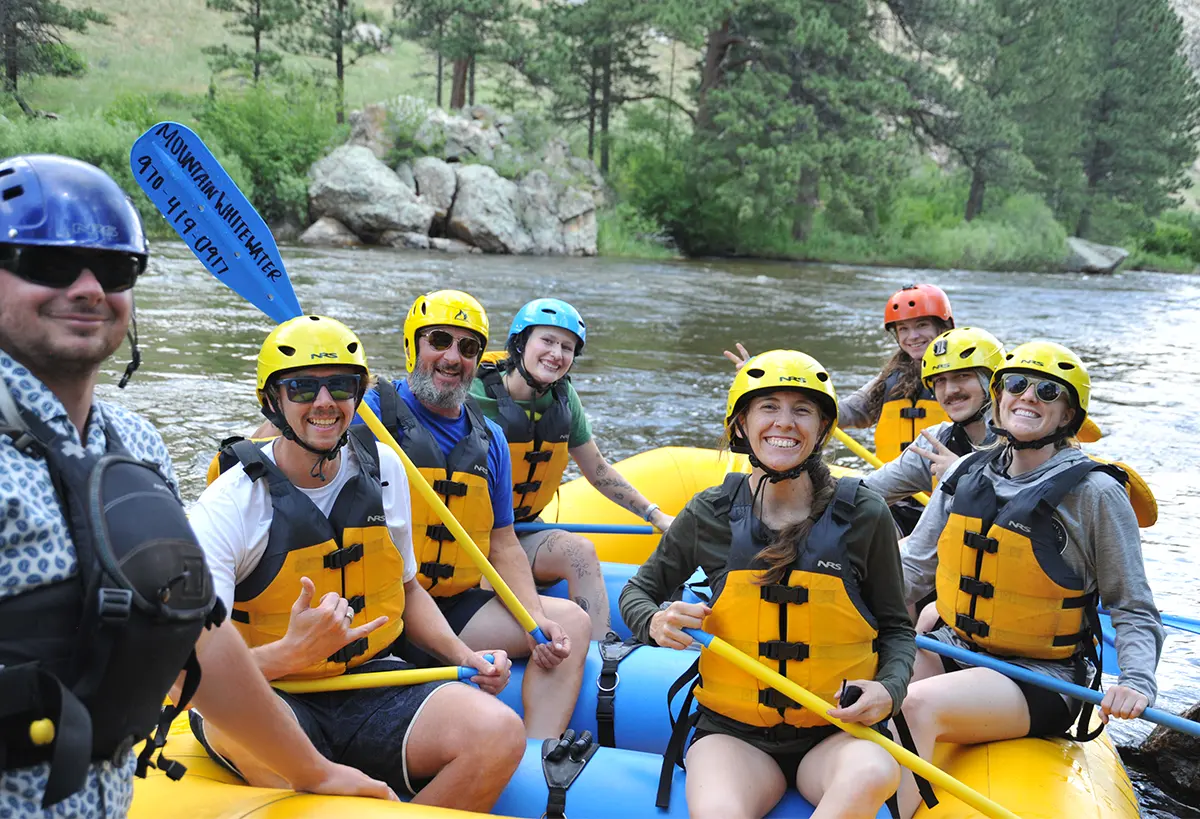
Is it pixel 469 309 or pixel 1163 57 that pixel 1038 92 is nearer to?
pixel 1163 57

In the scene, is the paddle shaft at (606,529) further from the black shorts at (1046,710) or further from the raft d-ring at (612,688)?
the black shorts at (1046,710)

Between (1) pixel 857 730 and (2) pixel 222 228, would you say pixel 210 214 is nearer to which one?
(2) pixel 222 228

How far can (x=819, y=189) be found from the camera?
90.8ft

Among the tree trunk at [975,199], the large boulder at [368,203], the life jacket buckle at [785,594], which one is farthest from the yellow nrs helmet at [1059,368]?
the tree trunk at [975,199]

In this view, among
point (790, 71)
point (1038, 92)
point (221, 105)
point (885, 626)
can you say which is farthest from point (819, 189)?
point (885, 626)

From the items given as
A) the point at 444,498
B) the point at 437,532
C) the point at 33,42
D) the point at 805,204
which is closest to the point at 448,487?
the point at 444,498

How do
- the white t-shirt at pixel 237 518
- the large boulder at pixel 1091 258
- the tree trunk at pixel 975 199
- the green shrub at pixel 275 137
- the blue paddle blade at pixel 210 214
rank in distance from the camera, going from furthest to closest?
the tree trunk at pixel 975 199, the large boulder at pixel 1091 258, the green shrub at pixel 275 137, the blue paddle blade at pixel 210 214, the white t-shirt at pixel 237 518

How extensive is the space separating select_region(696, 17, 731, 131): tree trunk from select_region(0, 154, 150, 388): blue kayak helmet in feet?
83.7

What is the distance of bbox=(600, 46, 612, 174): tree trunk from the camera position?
28578 mm

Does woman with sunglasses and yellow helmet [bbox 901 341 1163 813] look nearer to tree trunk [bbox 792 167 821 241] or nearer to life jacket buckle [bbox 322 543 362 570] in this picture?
life jacket buckle [bbox 322 543 362 570]

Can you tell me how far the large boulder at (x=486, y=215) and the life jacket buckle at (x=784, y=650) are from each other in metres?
19.9

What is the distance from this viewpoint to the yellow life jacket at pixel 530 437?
3.78m

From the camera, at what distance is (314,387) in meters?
2.40

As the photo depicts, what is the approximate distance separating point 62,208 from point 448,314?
6.59ft
